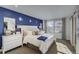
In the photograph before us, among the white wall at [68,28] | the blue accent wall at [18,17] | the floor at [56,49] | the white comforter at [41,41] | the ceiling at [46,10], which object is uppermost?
the ceiling at [46,10]

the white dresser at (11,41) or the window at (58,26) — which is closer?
the white dresser at (11,41)

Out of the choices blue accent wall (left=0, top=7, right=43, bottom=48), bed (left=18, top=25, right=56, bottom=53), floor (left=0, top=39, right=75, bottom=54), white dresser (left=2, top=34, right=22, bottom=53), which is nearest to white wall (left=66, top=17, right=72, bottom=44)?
floor (left=0, top=39, right=75, bottom=54)

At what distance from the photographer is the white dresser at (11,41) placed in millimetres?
1554

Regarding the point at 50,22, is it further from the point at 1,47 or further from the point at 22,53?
the point at 1,47

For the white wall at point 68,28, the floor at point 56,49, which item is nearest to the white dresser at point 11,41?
the floor at point 56,49

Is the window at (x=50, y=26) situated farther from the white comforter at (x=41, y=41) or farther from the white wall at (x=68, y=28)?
the white wall at (x=68, y=28)

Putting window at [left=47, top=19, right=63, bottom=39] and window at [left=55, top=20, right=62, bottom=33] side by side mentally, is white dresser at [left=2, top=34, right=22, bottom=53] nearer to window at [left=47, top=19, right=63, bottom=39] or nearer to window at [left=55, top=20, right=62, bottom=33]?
window at [left=47, top=19, right=63, bottom=39]

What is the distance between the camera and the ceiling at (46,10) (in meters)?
1.61

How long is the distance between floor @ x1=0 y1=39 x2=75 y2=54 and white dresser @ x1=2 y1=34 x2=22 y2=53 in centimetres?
8

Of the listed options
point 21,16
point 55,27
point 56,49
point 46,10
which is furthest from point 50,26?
point 21,16

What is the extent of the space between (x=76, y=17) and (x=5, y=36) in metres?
1.29

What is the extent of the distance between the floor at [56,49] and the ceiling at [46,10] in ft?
1.63

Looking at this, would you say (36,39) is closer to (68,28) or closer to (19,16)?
(19,16)

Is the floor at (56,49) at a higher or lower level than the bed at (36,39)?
lower
